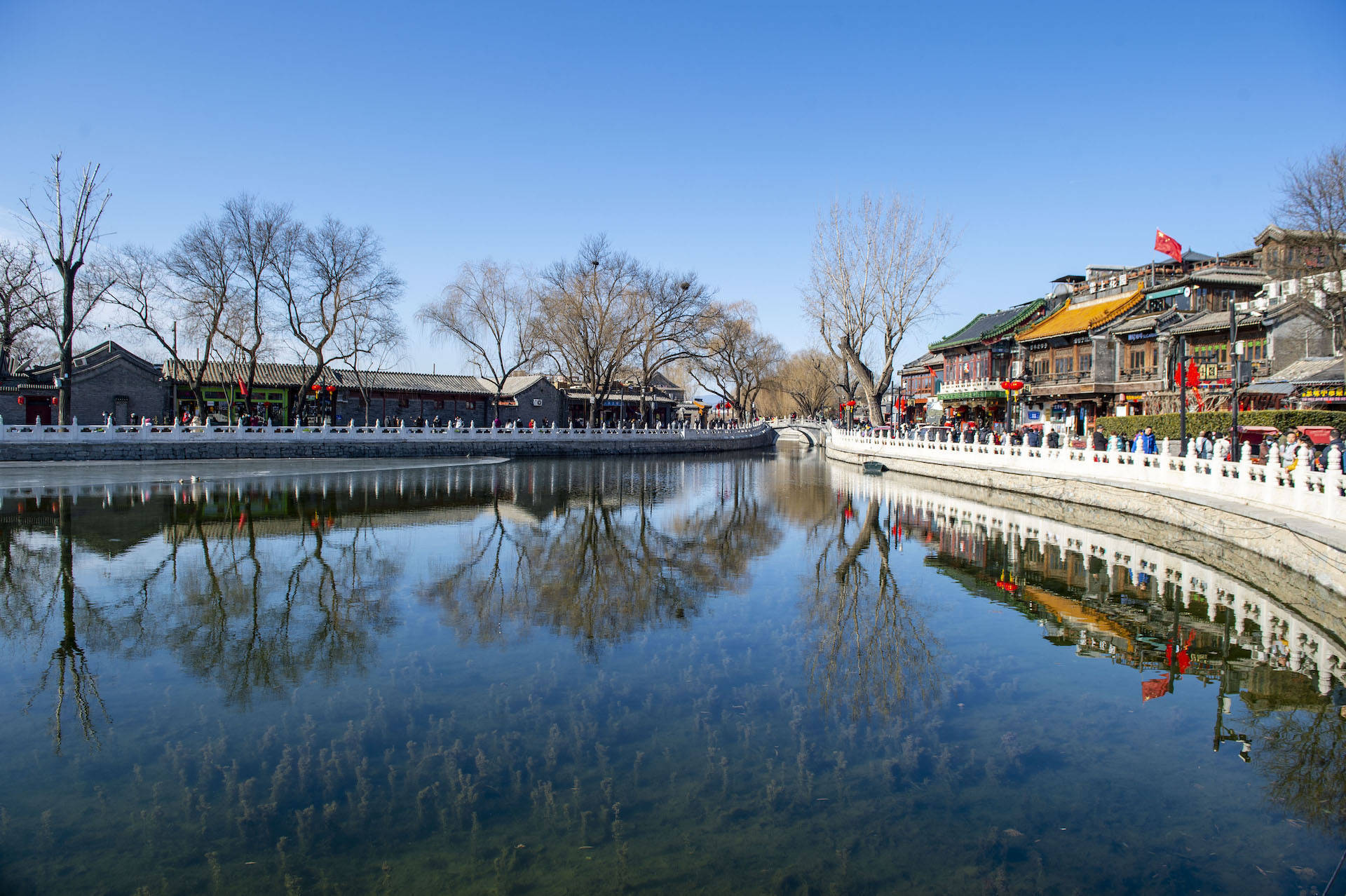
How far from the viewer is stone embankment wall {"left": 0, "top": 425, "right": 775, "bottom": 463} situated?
30.5 metres

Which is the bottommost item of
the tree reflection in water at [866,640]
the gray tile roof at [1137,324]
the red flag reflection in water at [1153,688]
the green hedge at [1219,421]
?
the red flag reflection in water at [1153,688]

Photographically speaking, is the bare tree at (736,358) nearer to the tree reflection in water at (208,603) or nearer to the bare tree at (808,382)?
the bare tree at (808,382)

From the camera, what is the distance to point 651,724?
247 inches

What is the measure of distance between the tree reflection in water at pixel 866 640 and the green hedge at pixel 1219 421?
15.7 meters

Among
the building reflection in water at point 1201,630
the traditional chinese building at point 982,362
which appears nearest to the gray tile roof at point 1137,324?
the traditional chinese building at point 982,362

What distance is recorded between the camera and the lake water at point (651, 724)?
4.43 meters

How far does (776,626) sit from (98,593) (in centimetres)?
855

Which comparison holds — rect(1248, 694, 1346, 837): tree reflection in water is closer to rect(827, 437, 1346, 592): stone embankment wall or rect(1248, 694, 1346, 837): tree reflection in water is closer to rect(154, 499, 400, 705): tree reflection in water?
rect(827, 437, 1346, 592): stone embankment wall

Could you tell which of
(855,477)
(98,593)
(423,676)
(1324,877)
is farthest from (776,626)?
(855,477)

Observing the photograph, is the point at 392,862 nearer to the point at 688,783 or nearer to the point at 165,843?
the point at 165,843

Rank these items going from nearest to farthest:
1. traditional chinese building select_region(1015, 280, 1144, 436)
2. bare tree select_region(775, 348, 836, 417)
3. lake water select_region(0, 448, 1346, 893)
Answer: lake water select_region(0, 448, 1346, 893) < traditional chinese building select_region(1015, 280, 1144, 436) < bare tree select_region(775, 348, 836, 417)

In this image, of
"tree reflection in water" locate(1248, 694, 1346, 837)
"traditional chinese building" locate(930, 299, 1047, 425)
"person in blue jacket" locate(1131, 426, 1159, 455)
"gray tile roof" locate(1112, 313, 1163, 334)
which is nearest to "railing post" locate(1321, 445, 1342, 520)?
"tree reflection in water" locate(1248, 694, 1346, 837)

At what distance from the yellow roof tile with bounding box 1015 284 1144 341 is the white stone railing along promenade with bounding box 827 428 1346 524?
9500 millimetres

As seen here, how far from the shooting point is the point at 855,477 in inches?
1277
